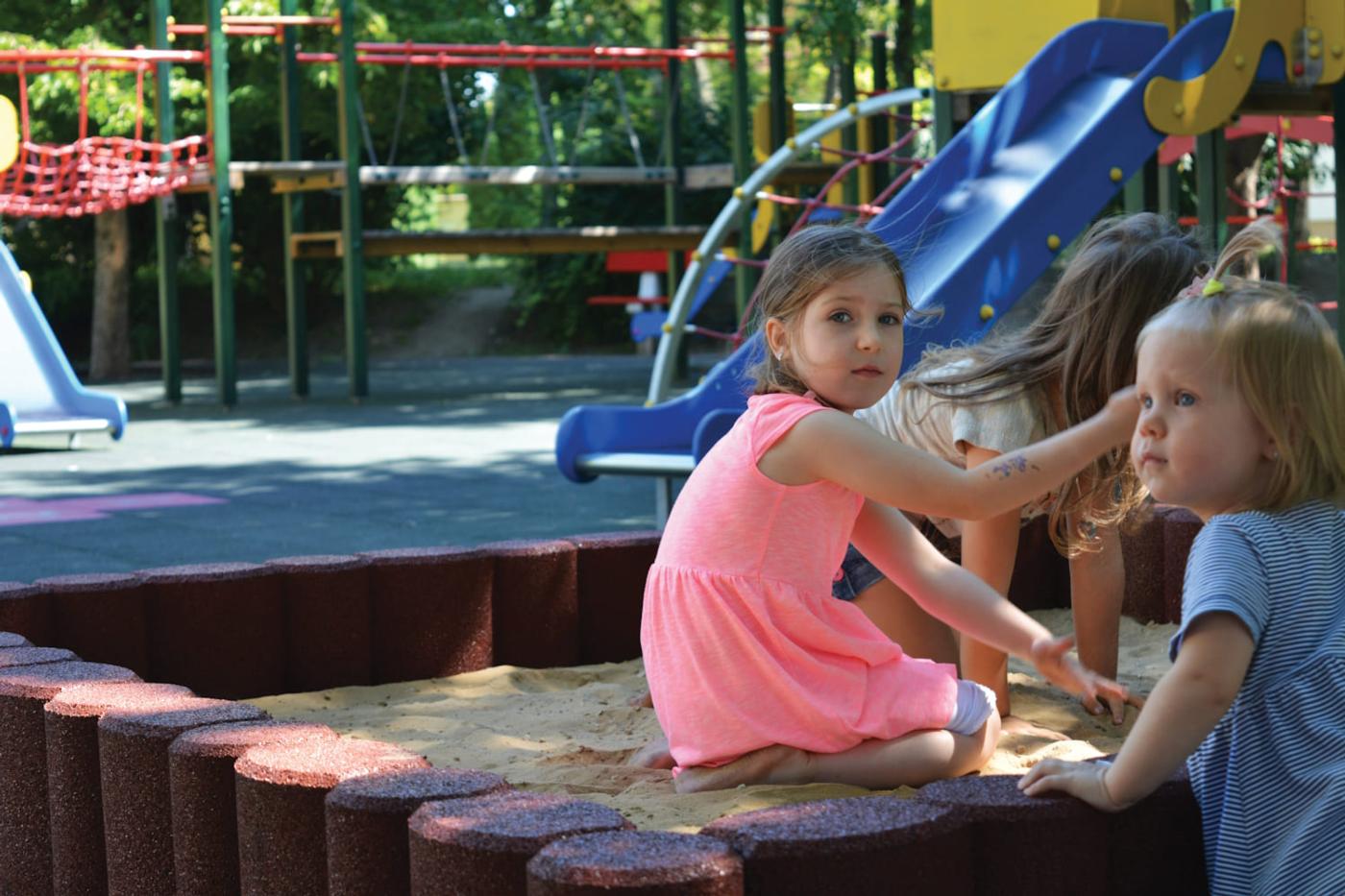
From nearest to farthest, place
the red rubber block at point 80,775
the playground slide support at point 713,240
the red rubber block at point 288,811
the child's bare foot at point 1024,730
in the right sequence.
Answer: the red rubber block at point 288,811 < the red rubber block at point 80,775 < the child's bare foot at point 1024,730 < the playground slide support at point 713,240

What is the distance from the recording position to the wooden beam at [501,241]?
13.0 meters

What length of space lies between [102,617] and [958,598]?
6.22ft

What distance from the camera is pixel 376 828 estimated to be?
201 centimetres

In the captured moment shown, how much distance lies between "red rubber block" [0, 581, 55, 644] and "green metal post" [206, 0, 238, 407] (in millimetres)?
8964

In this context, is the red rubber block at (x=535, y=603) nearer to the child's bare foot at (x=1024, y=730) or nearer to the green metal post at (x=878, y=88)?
the child's bare foot at (x=1024, y=730)

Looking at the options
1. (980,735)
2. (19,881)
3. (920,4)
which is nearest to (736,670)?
Result: (980,735)

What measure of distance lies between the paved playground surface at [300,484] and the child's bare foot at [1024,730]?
3.13 metres

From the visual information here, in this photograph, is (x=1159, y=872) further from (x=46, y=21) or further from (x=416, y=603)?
(x=46, y=21)

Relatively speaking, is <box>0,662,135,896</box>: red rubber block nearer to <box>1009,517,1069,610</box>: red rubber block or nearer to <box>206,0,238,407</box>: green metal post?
<box>1009,517,1069,610</box>: red rubber block

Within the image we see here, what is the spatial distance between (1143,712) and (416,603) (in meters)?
2.15

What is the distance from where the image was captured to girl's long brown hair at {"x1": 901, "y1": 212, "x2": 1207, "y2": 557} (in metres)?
3.03

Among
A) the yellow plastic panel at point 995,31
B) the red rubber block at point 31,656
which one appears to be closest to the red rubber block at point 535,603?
the red rubber block at point 31,656

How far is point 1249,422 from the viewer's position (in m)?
2.03

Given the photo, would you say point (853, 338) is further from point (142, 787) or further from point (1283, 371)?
point (142, 787)
